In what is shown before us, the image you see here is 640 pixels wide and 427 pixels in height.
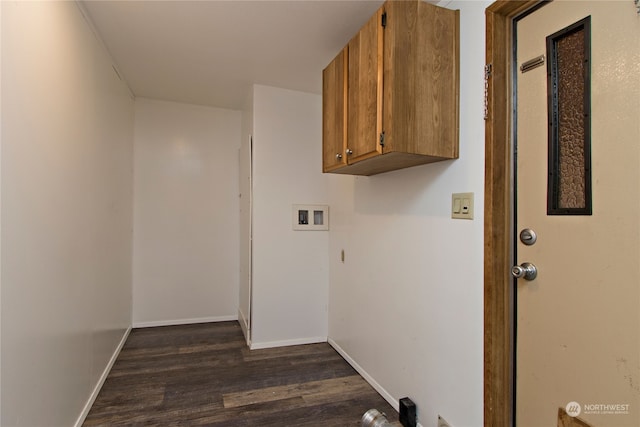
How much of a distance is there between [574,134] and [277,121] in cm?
238

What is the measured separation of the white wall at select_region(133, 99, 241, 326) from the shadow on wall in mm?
1933

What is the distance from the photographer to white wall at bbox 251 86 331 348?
3002 mm

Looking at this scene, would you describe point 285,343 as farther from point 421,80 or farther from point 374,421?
point 421,80

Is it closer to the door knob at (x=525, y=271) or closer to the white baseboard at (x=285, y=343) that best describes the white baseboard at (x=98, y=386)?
the white baseboard at (x=285, y=343)

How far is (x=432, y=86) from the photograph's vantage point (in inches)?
61.8

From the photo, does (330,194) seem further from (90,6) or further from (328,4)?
(90,6)

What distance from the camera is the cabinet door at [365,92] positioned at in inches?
62.7

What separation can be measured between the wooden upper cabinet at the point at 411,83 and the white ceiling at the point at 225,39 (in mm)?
403

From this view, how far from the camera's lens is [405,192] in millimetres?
2000

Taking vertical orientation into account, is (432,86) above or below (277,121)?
below

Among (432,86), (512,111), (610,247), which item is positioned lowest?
(610,247)

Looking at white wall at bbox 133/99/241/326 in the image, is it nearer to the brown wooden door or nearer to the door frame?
the door frame

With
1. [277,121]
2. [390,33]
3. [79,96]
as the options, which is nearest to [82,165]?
[79,96]

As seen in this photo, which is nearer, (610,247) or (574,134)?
(610,247)
